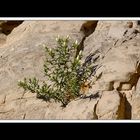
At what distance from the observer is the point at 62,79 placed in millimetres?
8469

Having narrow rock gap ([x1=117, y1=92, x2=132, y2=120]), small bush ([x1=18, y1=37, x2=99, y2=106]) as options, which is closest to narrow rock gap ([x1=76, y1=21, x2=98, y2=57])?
small bush ([x1=18, y1=37, x2=99, y2=106])

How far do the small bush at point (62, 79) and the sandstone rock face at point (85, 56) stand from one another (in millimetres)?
167

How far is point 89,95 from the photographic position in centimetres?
807

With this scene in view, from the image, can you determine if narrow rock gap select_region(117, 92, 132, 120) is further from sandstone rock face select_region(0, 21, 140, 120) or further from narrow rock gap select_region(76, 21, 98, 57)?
narrow rock gap select_region(76, 21, 98, 57)

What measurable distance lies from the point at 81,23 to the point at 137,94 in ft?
9.15

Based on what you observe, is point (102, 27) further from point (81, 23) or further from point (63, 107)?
point (63, 107)

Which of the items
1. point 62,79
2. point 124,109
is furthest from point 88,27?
point 124,109

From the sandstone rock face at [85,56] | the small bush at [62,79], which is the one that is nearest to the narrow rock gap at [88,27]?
the sandstone rock face at [85,56]

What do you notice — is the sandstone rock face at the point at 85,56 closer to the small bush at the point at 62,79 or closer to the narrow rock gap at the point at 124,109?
the narrow rock gap at the point at 124,109

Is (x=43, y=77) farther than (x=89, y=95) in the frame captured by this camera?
Yes

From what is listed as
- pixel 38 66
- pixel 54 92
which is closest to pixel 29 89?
pixel 54 92

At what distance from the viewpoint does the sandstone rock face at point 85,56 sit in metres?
7.65

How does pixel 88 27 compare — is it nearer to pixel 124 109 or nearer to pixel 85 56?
pixel 85 56

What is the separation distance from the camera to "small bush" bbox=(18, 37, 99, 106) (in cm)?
835
